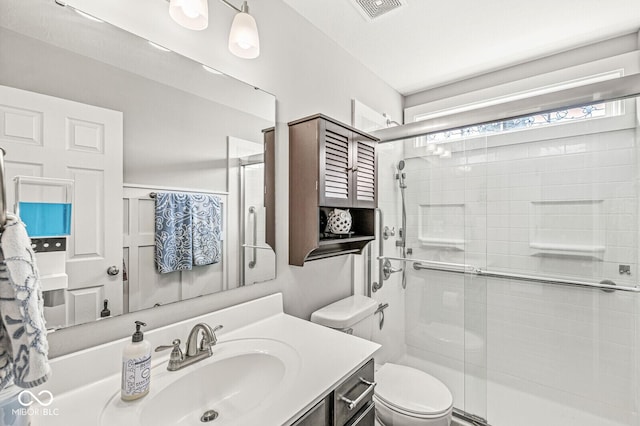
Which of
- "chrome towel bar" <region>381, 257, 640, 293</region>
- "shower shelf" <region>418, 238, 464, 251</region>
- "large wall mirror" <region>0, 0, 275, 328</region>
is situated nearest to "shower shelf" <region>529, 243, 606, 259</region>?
"chrome towel bar" <region>381, 257, 640, 293</region>

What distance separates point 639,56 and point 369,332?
245 centimetres

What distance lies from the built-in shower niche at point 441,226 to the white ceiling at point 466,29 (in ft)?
3.56

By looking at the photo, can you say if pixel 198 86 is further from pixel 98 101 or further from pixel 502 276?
pixel 502 276

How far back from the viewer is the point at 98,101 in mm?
877

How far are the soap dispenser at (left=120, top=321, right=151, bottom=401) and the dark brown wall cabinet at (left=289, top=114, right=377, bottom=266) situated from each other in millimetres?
775

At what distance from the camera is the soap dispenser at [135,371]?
0.76 meters

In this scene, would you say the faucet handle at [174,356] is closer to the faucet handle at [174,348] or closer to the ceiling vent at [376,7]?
the faucet handle at [174,348]

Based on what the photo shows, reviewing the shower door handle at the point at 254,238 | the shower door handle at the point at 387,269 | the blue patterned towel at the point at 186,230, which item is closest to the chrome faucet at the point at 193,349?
the blue patterned towel at the point at 186,230

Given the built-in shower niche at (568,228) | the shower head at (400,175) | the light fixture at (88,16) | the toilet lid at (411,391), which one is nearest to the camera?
the light fixture at (88,16)

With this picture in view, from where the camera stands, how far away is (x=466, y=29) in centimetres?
179

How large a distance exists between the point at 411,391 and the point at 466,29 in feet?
7.06

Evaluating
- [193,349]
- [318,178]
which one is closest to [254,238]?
[318,178]

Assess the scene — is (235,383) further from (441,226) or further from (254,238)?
(441,226)

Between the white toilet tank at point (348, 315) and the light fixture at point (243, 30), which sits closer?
the light fixture at point (243, 30)
